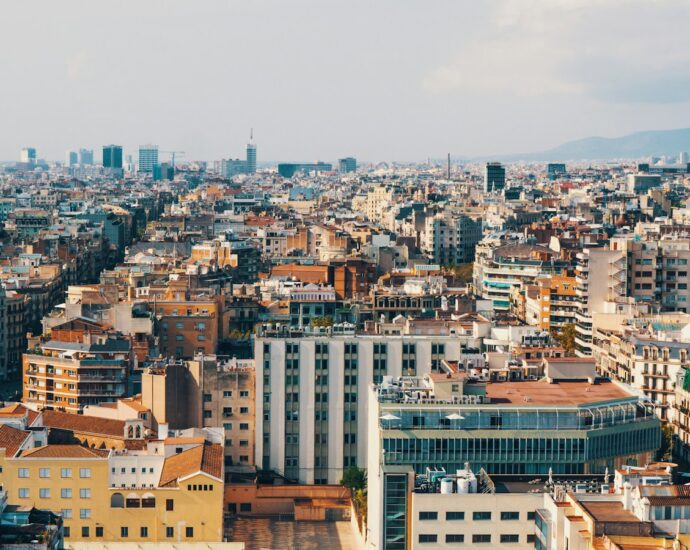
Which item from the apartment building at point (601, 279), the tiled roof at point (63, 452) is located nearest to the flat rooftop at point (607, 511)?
the tiled roof at point (63, 452)

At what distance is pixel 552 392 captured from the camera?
1827 inches

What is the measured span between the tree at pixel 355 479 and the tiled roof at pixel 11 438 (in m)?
10.2

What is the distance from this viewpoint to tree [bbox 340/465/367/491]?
50562mm

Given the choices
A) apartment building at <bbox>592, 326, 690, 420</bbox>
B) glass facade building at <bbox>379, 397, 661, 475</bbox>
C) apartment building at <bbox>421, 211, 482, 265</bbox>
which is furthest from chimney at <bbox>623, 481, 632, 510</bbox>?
apartment building at <bbox>421, 211, 482, 265</bbox>

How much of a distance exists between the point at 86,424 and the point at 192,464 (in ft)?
19.8

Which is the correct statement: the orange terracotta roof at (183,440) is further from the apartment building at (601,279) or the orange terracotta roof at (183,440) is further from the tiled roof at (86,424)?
the apartment building at (601,279)

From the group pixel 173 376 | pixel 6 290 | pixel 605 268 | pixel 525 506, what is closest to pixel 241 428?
pixel 173 376

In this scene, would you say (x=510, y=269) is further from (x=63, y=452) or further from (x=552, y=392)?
(x=63, y=452)

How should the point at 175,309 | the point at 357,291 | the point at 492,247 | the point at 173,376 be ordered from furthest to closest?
the point at 492,247, the point at 357,291, the point at 175,309, the point at 173,376

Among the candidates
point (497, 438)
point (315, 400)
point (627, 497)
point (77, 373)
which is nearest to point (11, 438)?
point (315, 400)

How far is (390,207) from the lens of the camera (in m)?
156

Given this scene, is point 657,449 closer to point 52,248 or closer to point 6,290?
point 6,290

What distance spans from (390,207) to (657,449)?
4363 inches

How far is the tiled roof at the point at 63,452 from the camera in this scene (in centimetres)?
4297
